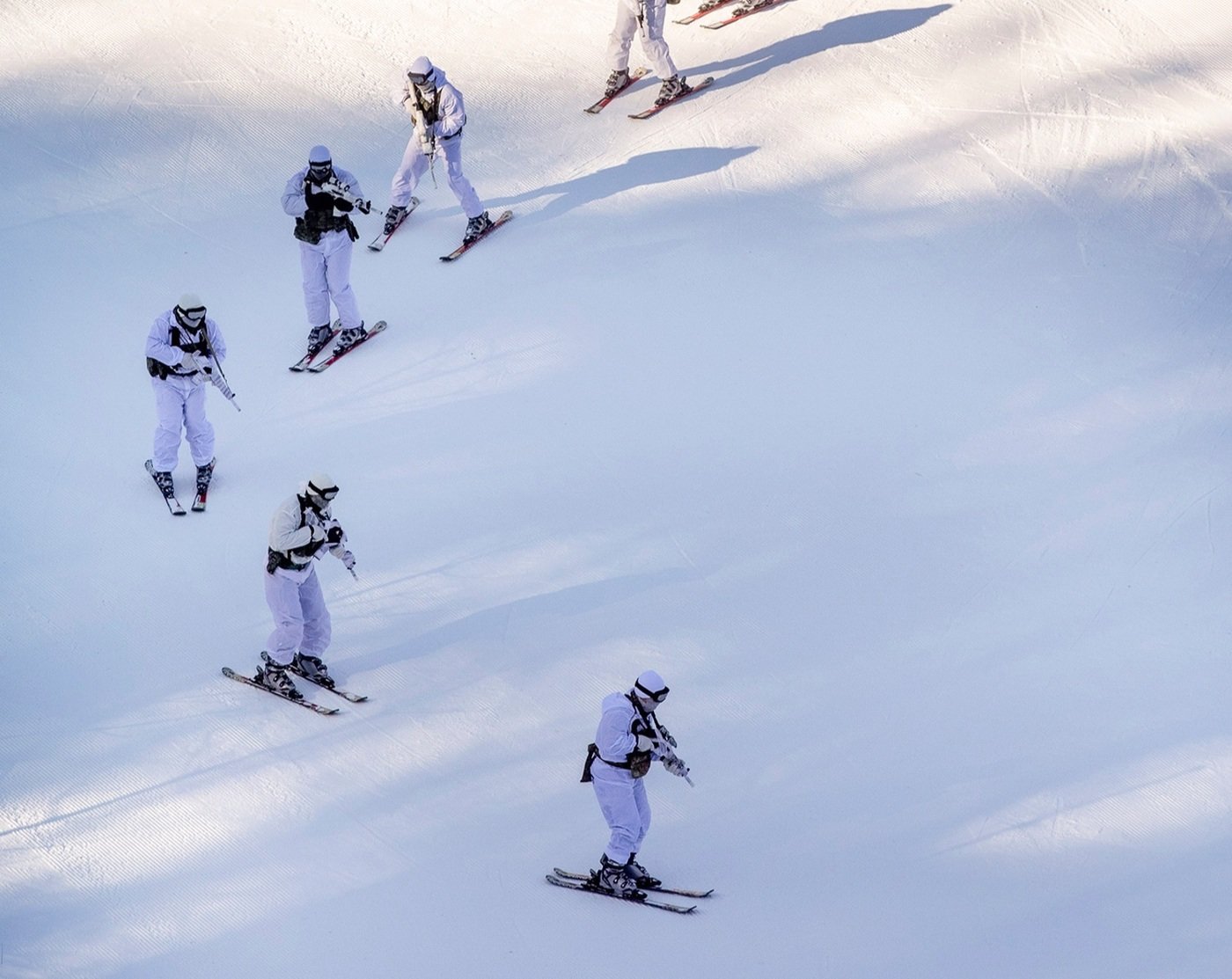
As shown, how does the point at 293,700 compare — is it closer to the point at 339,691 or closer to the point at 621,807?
the point at 339,691

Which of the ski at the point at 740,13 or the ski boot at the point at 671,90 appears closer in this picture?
the ski boot at the point at 671,90

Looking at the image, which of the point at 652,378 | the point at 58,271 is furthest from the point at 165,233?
the point at 652,378

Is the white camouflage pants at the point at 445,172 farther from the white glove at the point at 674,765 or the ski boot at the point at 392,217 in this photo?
the white glove at the point at 674,765

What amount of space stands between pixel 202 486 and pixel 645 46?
5.15m

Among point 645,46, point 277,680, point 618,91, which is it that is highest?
point 645,46

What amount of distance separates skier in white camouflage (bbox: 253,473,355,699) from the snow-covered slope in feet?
0.79

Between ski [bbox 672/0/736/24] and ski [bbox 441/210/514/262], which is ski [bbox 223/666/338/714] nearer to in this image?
ski [bbox 441/210/514/262]

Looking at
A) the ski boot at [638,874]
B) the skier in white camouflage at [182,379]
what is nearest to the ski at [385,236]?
the skier in white camouflage at [182,379]

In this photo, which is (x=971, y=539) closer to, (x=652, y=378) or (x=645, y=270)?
(x=652, y=378)

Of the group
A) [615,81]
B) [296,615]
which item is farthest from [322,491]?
[615,81]

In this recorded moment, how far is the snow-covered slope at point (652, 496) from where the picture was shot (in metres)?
7.05

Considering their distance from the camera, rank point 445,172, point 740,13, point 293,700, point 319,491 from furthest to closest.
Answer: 1. point 740,13
2. point 445,172
3. point 293,700
4. point 319,491

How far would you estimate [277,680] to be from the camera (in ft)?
25.5

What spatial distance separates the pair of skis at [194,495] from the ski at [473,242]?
104 inches
